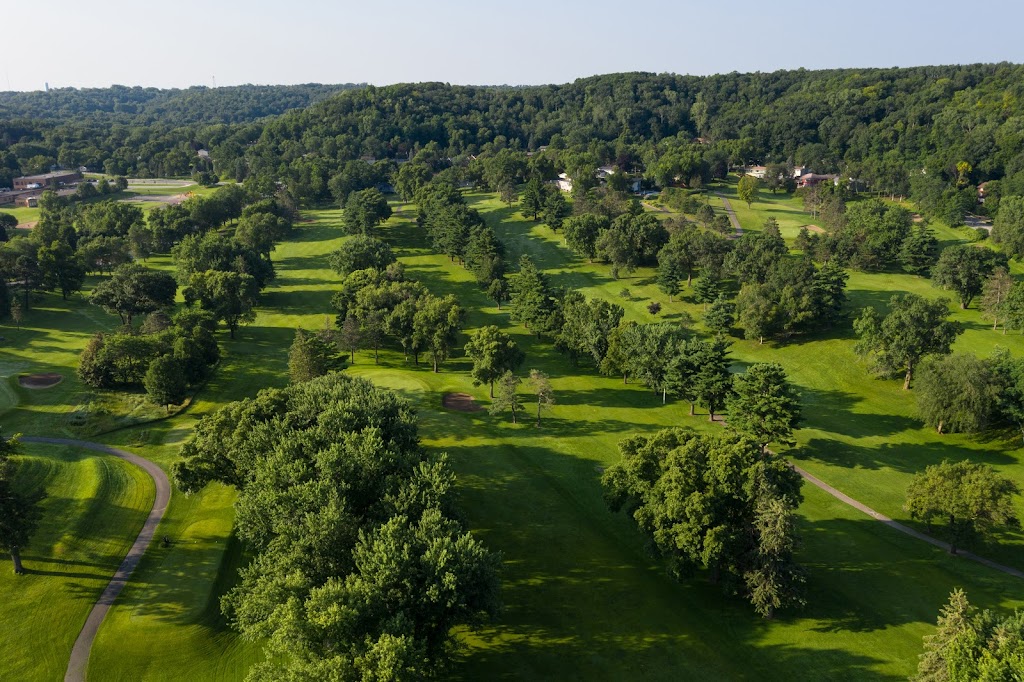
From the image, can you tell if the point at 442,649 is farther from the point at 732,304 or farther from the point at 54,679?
the point at 732,304

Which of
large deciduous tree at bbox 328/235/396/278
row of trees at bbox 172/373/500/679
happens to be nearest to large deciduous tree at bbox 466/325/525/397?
row of trees at bbox 172/373/500/679

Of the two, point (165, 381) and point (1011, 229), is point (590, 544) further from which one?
point (1011, 229)

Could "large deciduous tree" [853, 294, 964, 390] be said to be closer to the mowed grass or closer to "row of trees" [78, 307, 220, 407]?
the mowed grass

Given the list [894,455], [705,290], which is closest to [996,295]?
[705,290]

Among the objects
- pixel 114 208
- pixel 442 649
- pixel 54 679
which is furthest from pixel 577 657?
pixel 114 208

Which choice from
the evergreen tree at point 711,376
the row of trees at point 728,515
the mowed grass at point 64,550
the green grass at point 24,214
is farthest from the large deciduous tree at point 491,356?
the green grass at point 24,214
